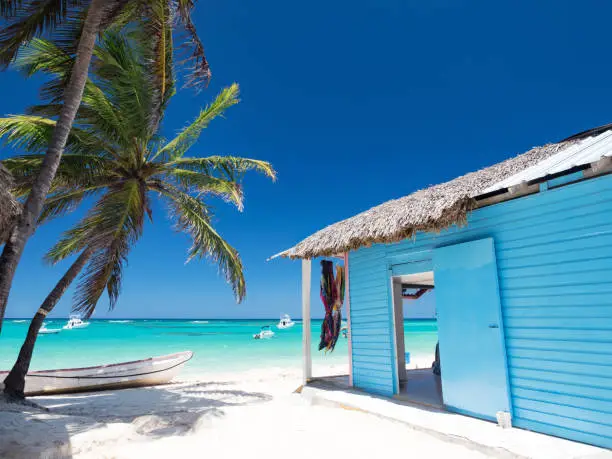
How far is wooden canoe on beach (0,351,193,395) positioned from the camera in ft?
26.8

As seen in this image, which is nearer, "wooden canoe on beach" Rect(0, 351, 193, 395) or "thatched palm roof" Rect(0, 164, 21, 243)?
"thatched palm roof" Rect(0, 164, 21, 243)

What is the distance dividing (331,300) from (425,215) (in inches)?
128

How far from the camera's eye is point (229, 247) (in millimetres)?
7324

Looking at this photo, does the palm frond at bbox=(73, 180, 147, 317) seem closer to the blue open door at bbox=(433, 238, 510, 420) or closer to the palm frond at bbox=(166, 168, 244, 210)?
the palm frond at bbox=(166, 168, 244, 210)

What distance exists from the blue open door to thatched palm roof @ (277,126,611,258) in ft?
1.66

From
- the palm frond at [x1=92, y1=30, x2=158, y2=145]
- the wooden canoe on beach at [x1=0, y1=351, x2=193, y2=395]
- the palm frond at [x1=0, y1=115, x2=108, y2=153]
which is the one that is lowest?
the wooden canoe on beach at [x1=0, y1=351, x2=193, y2=395]

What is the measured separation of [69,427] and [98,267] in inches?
117

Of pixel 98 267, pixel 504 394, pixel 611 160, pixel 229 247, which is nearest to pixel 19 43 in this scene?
pixel 98 267

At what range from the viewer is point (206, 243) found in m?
7.18

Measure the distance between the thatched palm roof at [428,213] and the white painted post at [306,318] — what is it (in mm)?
930

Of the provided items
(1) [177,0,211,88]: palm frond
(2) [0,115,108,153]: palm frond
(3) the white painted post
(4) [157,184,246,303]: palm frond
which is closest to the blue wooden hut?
(3) the white painted post

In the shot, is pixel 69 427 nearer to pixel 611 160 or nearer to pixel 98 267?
pixel 98 267

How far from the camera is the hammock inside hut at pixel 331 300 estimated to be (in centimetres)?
723

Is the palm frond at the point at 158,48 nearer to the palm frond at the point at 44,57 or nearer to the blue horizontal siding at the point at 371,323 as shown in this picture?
the palm frond at the point at 44,57
